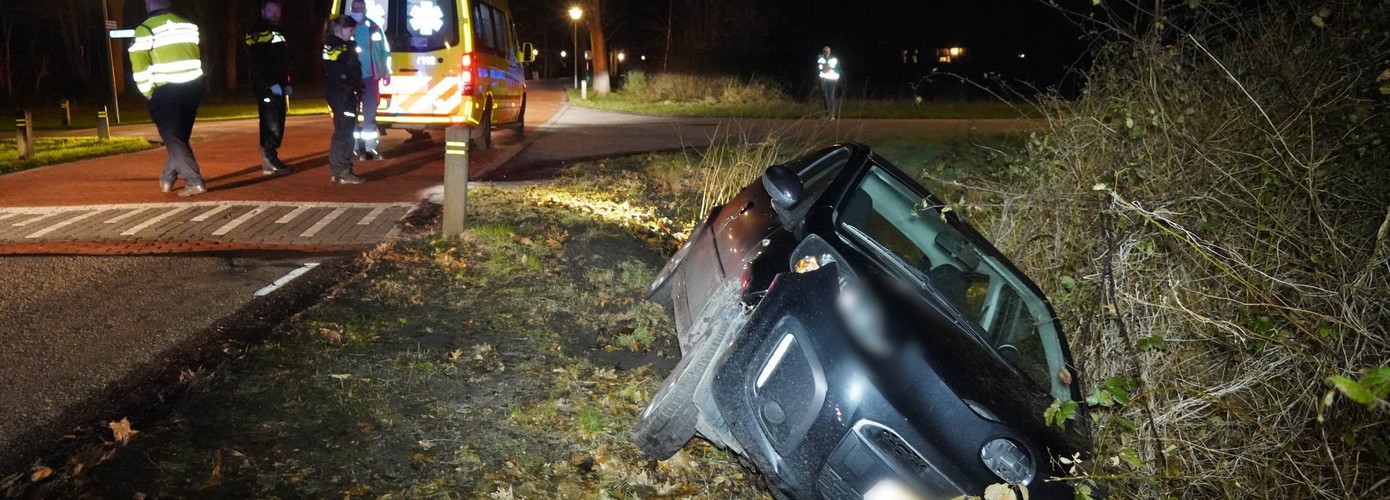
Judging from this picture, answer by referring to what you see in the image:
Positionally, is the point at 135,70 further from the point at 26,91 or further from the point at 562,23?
the point at 562,23

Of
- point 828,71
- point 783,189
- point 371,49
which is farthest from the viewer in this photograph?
point 828,71

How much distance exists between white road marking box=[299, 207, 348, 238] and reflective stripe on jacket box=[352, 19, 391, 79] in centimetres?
288

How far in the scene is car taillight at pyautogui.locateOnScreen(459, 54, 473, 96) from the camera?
11.8 meters

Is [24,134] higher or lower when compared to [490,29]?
lower

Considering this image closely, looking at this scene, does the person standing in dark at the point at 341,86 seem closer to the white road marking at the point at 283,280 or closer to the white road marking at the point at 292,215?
the white road marking at the point at 292,215

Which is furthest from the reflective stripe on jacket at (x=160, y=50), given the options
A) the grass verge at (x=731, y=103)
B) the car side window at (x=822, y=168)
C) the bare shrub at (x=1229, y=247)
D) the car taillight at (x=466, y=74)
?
the grass verge at (x=731, y=103)

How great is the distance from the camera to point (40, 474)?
307 cm

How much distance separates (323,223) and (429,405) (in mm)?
4214

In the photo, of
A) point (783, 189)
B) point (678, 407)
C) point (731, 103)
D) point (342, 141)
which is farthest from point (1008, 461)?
point (731, 103)

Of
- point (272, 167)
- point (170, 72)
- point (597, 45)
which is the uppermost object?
point (170, 72)

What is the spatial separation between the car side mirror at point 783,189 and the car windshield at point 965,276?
0.70ft

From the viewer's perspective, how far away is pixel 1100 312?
13.1 ft

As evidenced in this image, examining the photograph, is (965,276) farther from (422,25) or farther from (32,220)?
(422,25)

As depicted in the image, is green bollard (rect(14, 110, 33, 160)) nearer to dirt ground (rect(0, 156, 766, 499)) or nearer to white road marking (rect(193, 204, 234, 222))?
white road marking (rect(193, 204, 234, 222))
